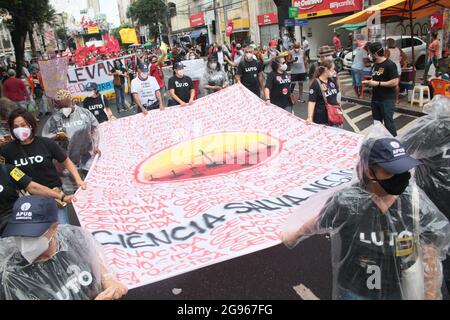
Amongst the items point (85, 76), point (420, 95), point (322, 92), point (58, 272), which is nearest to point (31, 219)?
point (58, 272)

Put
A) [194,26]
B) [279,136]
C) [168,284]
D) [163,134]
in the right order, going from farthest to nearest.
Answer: [194,26]
[163,134]
[279,136]
[168,284]

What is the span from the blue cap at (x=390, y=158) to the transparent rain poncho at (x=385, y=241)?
0.05m

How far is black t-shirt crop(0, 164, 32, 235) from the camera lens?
3.36 m

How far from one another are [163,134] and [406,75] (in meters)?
8.39

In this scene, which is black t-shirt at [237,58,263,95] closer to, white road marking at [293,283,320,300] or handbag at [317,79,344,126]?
handbag at [317,79,344,126]

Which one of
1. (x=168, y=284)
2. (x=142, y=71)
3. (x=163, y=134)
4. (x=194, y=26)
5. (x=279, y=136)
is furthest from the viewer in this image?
(x=194, y=26)

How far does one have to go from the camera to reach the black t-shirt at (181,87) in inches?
317

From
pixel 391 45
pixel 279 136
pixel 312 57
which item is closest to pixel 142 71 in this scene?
pixel 279 136

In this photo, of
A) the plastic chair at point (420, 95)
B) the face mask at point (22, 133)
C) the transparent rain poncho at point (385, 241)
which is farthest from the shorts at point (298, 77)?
the transparent rain poncho at point (385, 241)

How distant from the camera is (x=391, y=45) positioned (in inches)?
477

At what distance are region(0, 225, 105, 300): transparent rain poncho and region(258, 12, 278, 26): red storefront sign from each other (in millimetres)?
38539

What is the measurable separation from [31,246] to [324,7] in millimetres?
30147

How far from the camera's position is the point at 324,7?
29.0m
